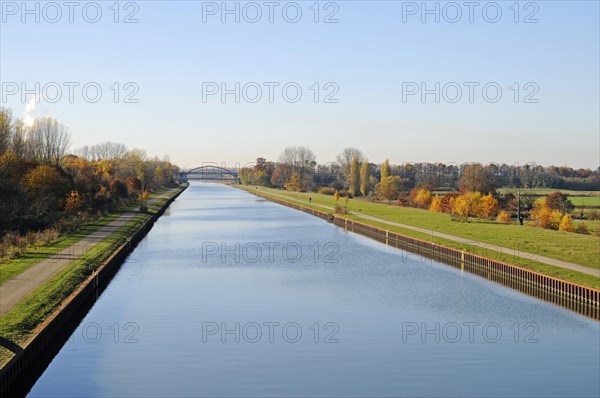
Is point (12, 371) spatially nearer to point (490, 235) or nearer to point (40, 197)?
point (40, 197)

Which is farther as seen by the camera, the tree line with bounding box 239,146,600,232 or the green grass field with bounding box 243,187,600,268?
the tree line with bounding box 239,146,600,232

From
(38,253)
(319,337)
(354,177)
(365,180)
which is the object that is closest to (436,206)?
(365,180)

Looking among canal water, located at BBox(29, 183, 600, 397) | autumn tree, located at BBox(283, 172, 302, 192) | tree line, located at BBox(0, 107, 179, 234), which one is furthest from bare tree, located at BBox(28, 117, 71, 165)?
autumn tree, located at BBox(283, 172, 302, 192)

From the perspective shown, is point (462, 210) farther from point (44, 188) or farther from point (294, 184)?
point (294, 184)

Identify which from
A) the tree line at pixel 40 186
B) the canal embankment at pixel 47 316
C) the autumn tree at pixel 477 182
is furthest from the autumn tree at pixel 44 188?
the autumn tree at pixel 477 182

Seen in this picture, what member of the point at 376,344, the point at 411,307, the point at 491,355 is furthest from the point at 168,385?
the point at 411,307

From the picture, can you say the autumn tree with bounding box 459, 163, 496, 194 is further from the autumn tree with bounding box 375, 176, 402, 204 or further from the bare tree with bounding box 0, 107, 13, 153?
the bare tree with bounding box 0, 107, 13, 153

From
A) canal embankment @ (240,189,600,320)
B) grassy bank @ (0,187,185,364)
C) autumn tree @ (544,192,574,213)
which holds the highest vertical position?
autumn tree @ (544,192,574,213)
